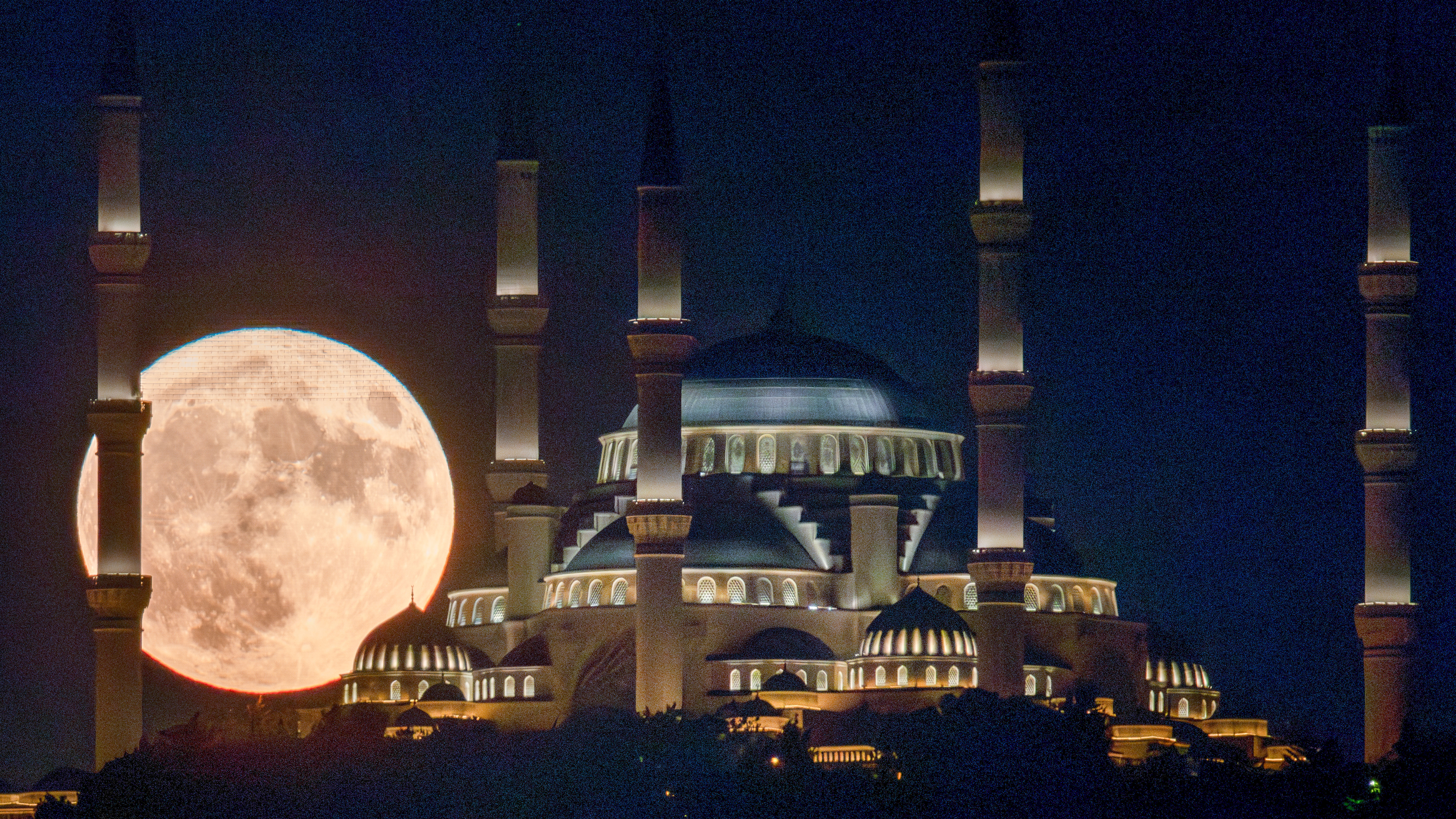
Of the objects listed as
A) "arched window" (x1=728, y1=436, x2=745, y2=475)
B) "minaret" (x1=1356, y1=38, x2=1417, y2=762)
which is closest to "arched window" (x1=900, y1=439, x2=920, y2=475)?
"arched window" (x1=728, y1=436, x2=745, y2=475)

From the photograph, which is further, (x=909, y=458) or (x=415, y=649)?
(x=909, y=458)

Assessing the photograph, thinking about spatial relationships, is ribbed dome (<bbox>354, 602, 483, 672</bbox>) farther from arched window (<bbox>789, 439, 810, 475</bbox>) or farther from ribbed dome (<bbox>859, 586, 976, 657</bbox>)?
ribbed dome (<bbox>859, 586, 976, 657</bbox>)

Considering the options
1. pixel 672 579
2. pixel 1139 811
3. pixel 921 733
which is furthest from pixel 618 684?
pixel 1139 811

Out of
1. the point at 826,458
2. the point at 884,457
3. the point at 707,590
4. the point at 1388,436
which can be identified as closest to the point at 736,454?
the point at 826,458

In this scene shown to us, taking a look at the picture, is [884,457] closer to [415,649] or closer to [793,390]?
[793,390]

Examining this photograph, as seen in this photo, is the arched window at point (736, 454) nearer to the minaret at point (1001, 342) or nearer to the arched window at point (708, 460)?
the arched window at point (708, 460)

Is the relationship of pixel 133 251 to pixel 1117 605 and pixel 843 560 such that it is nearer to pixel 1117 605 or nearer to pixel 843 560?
pixel 843 560
